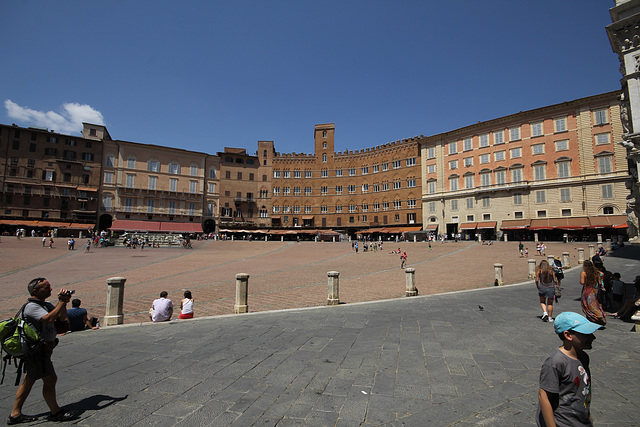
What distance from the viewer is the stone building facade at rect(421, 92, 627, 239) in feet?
119

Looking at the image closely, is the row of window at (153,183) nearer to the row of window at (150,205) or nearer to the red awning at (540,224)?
the row of window at (150,205)

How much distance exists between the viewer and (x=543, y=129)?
40875mm

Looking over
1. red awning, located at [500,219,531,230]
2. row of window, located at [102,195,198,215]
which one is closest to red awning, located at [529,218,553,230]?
red awning, located at [500,219,531,230]

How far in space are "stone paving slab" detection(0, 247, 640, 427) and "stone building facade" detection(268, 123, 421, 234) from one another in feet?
158

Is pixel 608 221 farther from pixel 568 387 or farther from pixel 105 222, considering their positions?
pixel 105 222

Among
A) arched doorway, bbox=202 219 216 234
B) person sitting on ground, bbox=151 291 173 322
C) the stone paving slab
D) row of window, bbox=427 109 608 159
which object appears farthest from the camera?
arched doorway, bbox=202 219 216 234

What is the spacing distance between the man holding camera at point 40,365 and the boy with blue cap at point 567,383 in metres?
4.19

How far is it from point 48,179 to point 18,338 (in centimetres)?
5929

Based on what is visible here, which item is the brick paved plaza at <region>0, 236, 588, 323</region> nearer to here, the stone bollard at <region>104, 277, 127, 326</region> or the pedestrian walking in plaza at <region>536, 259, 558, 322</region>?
the stone bollard at <region>104, 277, 127, 326</region>

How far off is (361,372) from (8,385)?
4454 mm

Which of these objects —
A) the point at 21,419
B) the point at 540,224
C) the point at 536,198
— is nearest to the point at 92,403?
the point at 21,419

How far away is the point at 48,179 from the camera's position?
4809 centimetres

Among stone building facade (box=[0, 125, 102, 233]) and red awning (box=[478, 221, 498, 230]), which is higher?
stone building facade (box=[0, 125, 102, 233])

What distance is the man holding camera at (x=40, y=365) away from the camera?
3.10 meters
